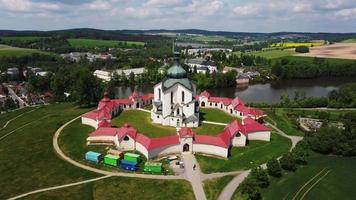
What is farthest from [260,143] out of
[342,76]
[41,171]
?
[342,76]

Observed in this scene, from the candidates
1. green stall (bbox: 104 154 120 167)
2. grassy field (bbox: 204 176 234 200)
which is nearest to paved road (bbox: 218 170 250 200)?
grassy field (bbox: 204 176 234 200)

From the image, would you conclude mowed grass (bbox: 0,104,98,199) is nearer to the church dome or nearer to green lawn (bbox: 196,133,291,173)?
green lawn (bbox: 196,133,291,173)

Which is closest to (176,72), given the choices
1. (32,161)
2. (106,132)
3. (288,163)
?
(106,132)

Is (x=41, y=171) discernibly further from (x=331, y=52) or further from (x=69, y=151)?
(x=331, y=52)

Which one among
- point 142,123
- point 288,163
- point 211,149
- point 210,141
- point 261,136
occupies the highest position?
point 210,141

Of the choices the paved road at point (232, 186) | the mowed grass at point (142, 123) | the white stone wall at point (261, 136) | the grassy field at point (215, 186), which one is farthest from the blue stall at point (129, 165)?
the white stone wall at point (261, 136)

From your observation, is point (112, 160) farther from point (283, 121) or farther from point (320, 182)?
point (283, 121)
